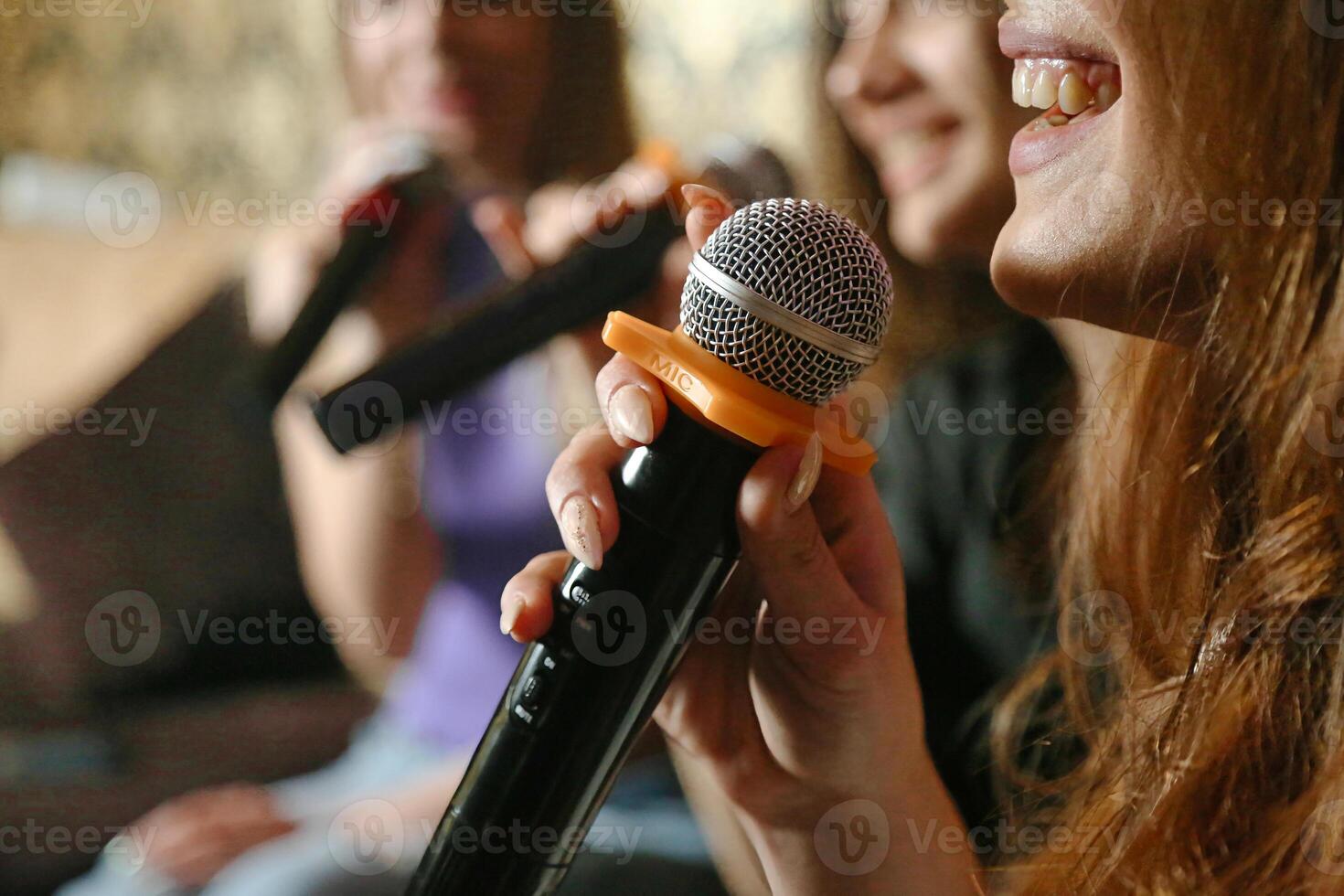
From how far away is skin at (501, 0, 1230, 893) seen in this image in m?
0.43

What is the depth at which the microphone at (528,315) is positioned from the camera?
2.52 ft

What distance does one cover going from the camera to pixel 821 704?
56cm

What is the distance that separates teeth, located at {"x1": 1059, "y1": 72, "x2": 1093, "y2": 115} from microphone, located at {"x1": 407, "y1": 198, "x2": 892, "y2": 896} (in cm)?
20

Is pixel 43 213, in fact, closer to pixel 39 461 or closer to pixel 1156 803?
pixel 39 461

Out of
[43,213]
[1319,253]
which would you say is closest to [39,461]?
[43,213]

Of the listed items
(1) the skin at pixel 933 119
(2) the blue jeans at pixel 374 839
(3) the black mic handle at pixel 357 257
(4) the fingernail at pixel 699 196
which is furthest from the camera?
(3) the black mic handle at pixel 357 257

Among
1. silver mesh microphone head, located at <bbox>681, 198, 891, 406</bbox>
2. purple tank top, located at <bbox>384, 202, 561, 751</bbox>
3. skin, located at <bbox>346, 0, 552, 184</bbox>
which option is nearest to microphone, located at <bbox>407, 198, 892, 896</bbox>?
silver mesh microphone head, located at <bbox>681, 198, 891, 406</bbox>

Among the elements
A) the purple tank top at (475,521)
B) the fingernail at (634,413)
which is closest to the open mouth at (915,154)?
the purple tank top at (475,521)

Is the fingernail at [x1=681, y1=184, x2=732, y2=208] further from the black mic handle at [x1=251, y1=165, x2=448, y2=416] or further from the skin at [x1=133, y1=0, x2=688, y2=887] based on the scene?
the black mic handle at [x1=251, y1=165, x2=448, y2=416]

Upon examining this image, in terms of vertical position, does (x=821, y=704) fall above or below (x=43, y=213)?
below

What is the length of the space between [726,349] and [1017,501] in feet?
1.54

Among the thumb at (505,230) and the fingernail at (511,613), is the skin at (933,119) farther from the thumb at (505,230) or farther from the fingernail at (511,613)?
the fingernail at (511,613)

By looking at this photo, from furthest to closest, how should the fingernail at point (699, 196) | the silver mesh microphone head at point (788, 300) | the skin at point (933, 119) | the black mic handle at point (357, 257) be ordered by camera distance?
the black mic handle at point (357, 257)
the skin at point (933, 119)
the fingernail at point (699, 196)
the silver mesh microphone head at point (788, 300)

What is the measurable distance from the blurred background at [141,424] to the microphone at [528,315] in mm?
203
